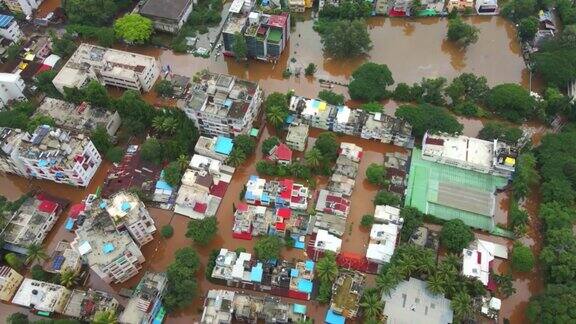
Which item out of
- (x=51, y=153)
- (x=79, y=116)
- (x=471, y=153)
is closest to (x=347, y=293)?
(x=471, y=153)

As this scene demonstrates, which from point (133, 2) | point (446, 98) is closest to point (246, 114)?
point (446, 98)

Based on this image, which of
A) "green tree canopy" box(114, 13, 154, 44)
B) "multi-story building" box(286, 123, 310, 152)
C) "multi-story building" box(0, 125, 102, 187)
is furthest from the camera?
"green tree canopy" box(114, 13, 154, 44)

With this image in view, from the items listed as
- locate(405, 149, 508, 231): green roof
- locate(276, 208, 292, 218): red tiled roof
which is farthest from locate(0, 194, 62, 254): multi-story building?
locate(405, 149, 508, 231): green roof

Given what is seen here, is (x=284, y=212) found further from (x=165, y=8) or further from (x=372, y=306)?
(x=165, y=8)

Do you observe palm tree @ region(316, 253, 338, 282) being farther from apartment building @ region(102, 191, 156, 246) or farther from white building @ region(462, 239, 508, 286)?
apartment building @ region(102, 191, 156, 246)

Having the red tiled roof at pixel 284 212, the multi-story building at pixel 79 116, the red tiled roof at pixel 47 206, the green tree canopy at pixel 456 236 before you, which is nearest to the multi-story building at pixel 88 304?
the red tiled roof at pixel 47 206

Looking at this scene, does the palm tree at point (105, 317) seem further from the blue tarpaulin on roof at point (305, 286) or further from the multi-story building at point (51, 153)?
the blue tarpaulin on roof at point (305, 286)

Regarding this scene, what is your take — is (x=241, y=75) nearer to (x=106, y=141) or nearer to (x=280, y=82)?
(x=280, y=82)
